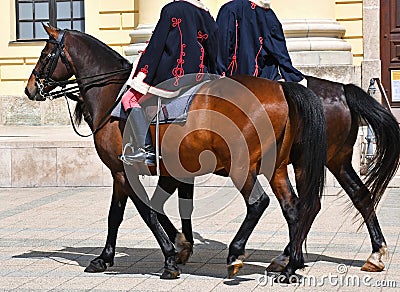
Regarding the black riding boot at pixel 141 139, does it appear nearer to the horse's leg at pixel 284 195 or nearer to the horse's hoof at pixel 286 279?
the horse's leg at pixel 284 195

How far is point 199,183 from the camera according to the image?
13047mm

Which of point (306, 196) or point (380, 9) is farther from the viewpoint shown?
point (380, 9)

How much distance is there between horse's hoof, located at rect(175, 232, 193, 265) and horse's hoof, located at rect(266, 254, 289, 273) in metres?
0.71


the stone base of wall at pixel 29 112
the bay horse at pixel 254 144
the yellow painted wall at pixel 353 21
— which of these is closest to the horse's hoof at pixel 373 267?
the bay horse at pixel 254 144

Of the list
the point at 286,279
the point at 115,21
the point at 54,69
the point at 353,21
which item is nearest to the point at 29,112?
the point at 115,21

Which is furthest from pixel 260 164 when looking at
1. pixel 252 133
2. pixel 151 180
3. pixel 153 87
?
pixel 151 180

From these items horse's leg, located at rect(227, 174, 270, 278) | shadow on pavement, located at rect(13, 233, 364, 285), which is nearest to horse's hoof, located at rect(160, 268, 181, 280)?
shadow on pavement, located at rect(13, 233, 364, 285)

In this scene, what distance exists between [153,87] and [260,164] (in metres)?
1.02

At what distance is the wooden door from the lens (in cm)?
1702

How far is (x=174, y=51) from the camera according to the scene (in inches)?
291

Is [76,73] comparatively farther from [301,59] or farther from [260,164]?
[301,59]

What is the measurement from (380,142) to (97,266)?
247 cm

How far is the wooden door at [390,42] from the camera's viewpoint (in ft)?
55.8

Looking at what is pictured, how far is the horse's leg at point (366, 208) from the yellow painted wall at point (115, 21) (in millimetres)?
8358
